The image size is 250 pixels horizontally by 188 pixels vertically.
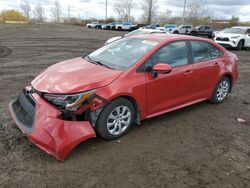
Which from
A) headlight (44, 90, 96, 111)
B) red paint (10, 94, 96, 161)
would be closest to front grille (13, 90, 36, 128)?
red paint (10, 94, 96, 161)

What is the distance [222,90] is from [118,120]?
3.06 meters

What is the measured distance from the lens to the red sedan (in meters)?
3.16

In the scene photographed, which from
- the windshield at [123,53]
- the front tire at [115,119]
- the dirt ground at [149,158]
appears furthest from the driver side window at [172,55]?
the dirt ground at [149,158]

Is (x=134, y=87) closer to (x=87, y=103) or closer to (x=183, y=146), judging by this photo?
(x=87, y=103)

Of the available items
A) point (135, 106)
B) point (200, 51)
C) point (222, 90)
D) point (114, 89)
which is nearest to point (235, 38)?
point (222, 90)

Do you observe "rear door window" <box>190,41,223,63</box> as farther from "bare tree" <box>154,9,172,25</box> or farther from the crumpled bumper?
"bare tree" <box>154,9,172,25</box>

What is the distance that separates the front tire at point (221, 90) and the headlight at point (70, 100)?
329 cm

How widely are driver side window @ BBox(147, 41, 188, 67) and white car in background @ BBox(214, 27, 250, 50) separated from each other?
1334 cm

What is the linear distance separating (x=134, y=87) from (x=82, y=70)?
868 millimetres

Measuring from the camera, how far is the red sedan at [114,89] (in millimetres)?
3156

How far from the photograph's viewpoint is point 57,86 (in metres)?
3.42

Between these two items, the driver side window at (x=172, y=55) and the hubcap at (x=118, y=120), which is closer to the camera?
the hubcap at (x=118, y=120)

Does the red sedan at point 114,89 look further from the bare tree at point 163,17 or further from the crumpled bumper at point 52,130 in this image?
the bare tree at point 163,17

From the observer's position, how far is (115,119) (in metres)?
3.71
